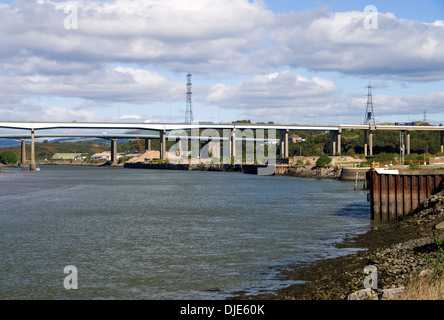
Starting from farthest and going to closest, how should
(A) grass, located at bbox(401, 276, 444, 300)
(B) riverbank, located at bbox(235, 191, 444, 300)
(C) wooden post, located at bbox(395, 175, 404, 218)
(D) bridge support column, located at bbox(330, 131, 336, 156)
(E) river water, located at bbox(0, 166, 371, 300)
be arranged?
(D) bridge support column, located at bbox(330, 131, 336, 156), (C) wooden post, located at bbox(395, 175, 404, 218), (E) river water, located at bbox(0, 166, 371, 300), (B) riverbank, located at bbox(235, 191, 444, 300), (A) grass, located at bbox(401, 276, 444, 300)

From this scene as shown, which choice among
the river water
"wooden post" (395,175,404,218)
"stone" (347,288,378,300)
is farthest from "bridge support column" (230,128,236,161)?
"stone" (347,288,378,300)

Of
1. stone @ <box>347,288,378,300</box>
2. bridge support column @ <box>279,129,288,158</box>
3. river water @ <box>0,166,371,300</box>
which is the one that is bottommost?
river water @ <box>0,166,371,300</box>

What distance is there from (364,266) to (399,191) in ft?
61.7

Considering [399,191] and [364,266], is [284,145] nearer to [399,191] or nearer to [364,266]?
[399,191]

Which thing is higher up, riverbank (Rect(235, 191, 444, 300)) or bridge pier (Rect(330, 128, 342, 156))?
bridge pier (Rect(330, 128, 342, 156))

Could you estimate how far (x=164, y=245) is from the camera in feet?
102

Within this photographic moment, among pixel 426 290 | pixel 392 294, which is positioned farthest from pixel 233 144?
pixel 426 290

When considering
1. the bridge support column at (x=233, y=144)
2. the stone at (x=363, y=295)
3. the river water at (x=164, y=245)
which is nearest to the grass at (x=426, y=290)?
the stone at (x=363, y=295)

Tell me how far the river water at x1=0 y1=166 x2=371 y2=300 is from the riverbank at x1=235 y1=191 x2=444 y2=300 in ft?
3.67

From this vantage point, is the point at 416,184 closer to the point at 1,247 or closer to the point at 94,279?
the point at 94,279

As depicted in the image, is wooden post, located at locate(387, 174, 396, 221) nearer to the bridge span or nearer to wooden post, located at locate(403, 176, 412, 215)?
wooden post, located at locate(403, 176, 412, 215)

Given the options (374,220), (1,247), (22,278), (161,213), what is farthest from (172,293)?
(161,213)

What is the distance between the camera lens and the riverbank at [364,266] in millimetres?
18172

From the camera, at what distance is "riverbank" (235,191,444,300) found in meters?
18.2
